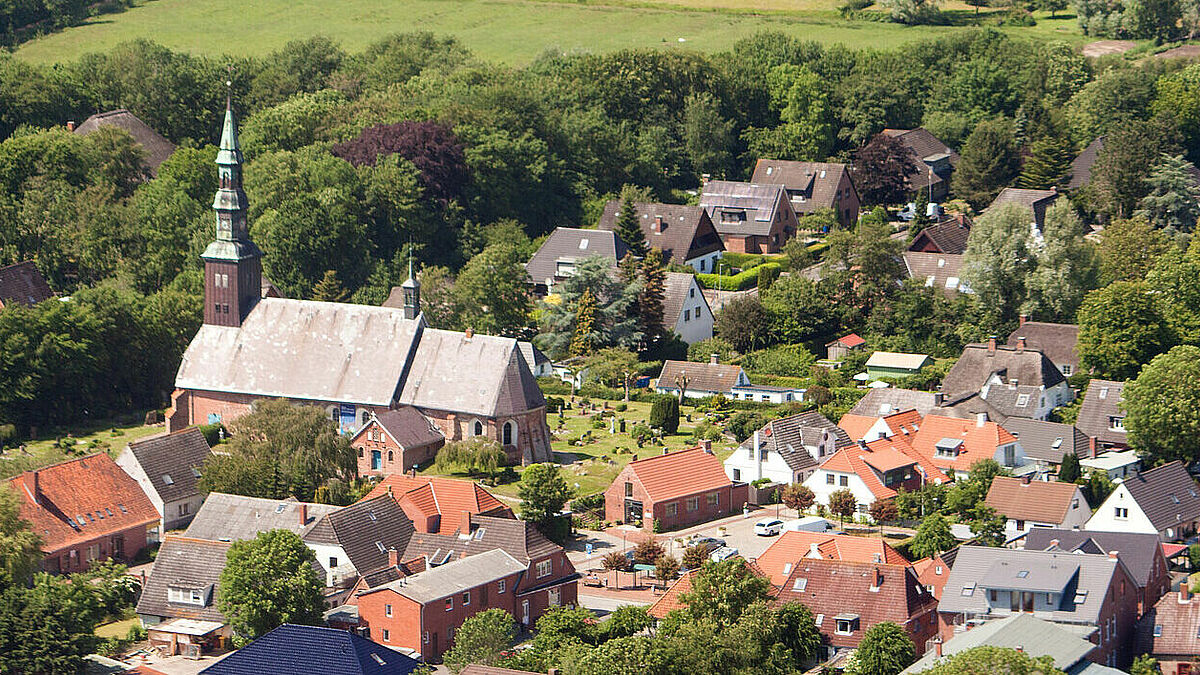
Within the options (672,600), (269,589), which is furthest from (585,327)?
(269,589)

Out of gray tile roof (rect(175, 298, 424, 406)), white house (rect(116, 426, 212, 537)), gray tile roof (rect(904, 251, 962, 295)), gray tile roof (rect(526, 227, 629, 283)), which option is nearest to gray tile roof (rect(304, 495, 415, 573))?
white house (rect(116, 426, 212, 537))

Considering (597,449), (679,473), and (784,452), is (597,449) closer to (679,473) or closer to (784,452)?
(679,473)

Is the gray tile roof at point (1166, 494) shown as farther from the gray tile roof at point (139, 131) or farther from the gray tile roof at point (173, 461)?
the gray tile roof at point (139, 131)

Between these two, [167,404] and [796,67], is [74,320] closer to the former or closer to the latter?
[167,404]

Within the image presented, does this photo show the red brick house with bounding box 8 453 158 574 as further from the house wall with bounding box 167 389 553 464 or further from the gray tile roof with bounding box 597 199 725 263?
the gray tile roof with bounding box 597 199 725 263

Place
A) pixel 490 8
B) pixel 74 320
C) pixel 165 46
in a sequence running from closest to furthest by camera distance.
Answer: pixel 74 320 → pixel 165 46 → pixel 490 8

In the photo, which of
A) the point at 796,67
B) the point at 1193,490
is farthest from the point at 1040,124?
the point at 1193,490
